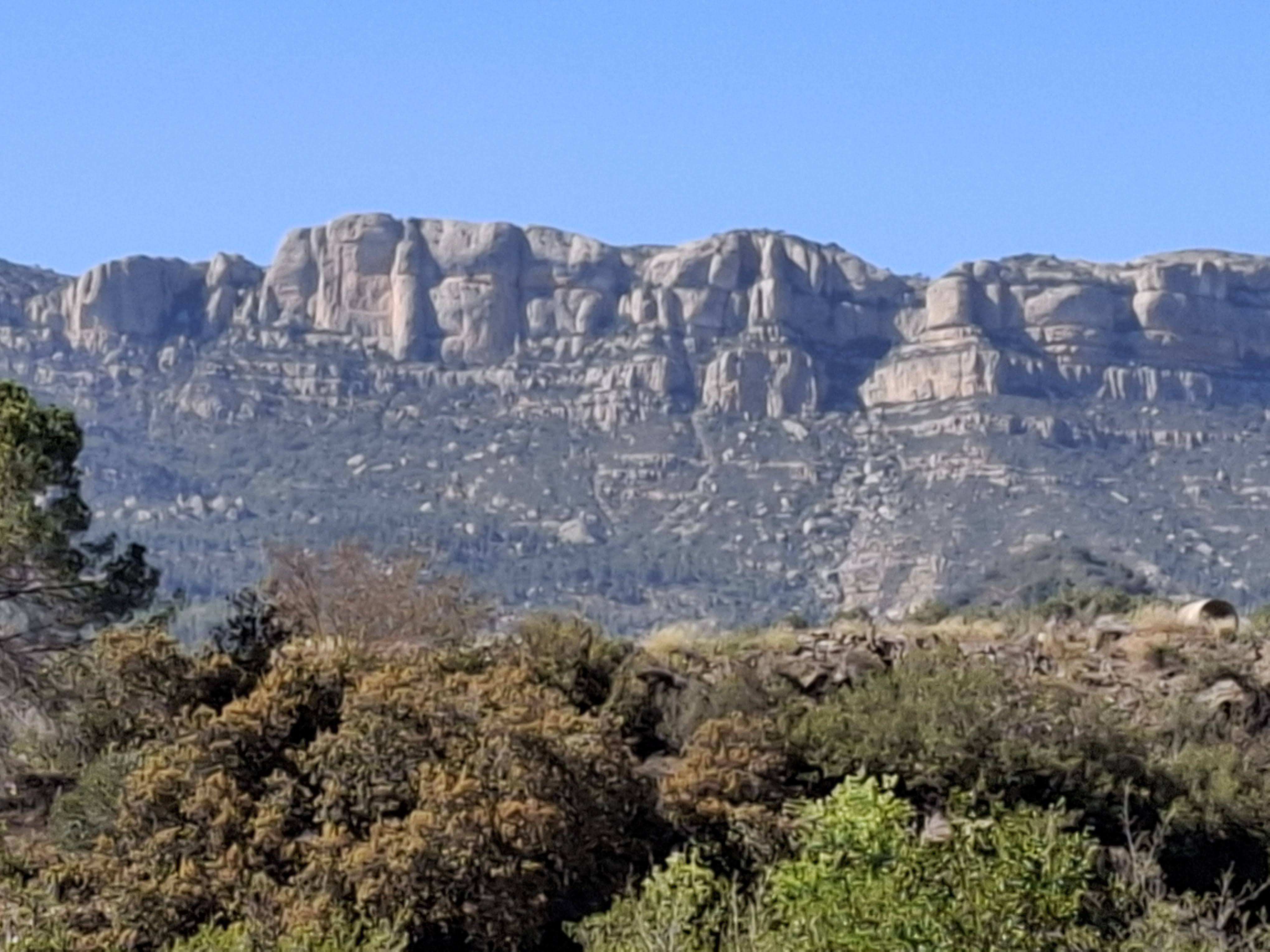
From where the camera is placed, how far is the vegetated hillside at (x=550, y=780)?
20.2 m

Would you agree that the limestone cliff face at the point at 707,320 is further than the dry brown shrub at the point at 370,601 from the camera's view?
Yes

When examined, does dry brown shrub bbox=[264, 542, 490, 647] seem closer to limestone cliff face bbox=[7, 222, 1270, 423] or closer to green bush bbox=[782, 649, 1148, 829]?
green bush bbox=[782, 649, 1148, 829]

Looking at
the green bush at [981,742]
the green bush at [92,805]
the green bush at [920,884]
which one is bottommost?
the green bush at [92,805]

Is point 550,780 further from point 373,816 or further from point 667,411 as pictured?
point 667,411

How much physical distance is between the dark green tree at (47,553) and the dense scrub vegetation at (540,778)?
1.19 ft

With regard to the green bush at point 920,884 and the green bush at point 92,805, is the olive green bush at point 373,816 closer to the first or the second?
the green bush at point 92,805

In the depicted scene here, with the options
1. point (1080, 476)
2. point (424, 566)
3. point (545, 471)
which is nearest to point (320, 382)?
point (545, 471)

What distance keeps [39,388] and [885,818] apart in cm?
12062

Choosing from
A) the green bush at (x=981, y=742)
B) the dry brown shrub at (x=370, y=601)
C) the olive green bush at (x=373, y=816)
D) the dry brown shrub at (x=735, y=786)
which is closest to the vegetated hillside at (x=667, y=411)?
the dry brown shrub at (x=370, y=601)

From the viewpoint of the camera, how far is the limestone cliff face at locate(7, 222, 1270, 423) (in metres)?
131

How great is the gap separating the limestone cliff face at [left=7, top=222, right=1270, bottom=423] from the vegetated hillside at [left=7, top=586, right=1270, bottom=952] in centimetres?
10072

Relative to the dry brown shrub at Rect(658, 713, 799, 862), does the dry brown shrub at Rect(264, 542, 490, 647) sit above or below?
above

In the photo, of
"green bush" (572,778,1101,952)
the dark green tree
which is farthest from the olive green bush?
"green bush" (572,778,1101,952)

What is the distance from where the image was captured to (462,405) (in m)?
131
